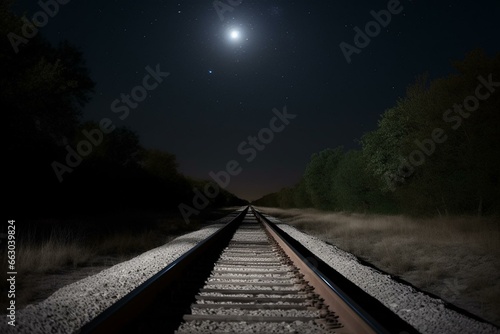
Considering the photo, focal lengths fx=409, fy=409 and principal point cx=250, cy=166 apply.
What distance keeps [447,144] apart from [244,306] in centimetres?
1622

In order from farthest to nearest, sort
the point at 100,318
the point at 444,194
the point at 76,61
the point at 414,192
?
the point at 76,61 < the point at 414,192 < the point at 444,194 < the point at 100,318

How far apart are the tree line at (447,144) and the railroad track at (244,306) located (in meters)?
12.1

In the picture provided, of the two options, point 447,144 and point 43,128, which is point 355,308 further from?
point 43,128

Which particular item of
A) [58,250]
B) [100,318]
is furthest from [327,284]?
[58,250]

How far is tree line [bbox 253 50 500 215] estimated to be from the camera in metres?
16.2

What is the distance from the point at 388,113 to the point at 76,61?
17.6m

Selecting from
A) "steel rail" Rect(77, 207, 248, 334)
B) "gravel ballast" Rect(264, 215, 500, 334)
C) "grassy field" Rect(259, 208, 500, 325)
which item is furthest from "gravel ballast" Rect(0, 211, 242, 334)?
"grassy field" Rect(259, 208, 500, 325)

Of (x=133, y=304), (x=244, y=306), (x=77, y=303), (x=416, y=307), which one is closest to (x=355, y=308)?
(x=244, y=306)

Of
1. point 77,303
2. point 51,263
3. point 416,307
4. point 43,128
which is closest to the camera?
point 77,303

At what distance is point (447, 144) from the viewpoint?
18.0m

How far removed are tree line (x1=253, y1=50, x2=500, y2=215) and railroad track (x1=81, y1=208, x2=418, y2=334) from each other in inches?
478

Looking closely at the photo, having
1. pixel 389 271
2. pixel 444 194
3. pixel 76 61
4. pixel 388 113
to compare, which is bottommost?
pixel 389 271

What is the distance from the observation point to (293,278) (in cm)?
659

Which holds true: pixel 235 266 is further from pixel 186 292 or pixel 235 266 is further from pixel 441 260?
pixel 441 260
